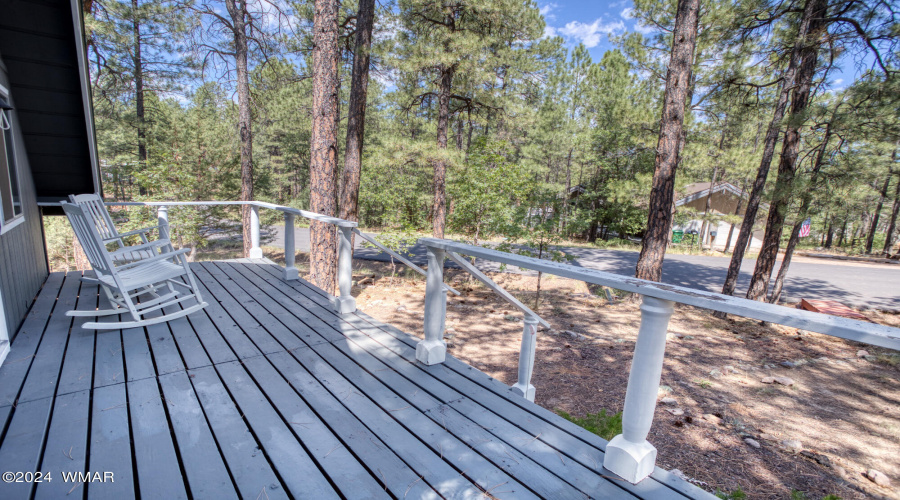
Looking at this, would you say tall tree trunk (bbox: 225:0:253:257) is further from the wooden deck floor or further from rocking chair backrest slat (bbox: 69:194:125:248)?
the wooden deck floor

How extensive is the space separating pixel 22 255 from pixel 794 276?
17.0 m

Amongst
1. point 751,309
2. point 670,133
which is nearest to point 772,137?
point 670,133

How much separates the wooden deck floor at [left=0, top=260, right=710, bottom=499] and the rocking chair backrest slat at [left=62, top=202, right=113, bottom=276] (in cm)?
49

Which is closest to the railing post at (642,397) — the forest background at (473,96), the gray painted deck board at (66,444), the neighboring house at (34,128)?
the gray painted deck board at (66,444)

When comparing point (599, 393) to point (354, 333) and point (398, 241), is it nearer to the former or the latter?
point (354, 333)

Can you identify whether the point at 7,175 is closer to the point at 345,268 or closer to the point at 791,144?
the point at 345,268

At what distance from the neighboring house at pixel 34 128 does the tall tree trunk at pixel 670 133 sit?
25.2 ft

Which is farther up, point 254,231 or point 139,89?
point 139,89

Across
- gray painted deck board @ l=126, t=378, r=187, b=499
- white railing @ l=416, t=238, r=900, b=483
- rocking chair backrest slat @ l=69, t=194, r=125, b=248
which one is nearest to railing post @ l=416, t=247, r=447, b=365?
white railing @ l=416, t=238, r=900, b=483

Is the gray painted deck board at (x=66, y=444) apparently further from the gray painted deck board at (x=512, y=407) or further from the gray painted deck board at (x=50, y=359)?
the gray painted deck board at (x=512, y=407)

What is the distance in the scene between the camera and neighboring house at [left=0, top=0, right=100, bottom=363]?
289 cm

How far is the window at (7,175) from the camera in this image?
278cm

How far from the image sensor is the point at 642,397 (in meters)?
1.51

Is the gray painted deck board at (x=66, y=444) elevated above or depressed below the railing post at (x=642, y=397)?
below
